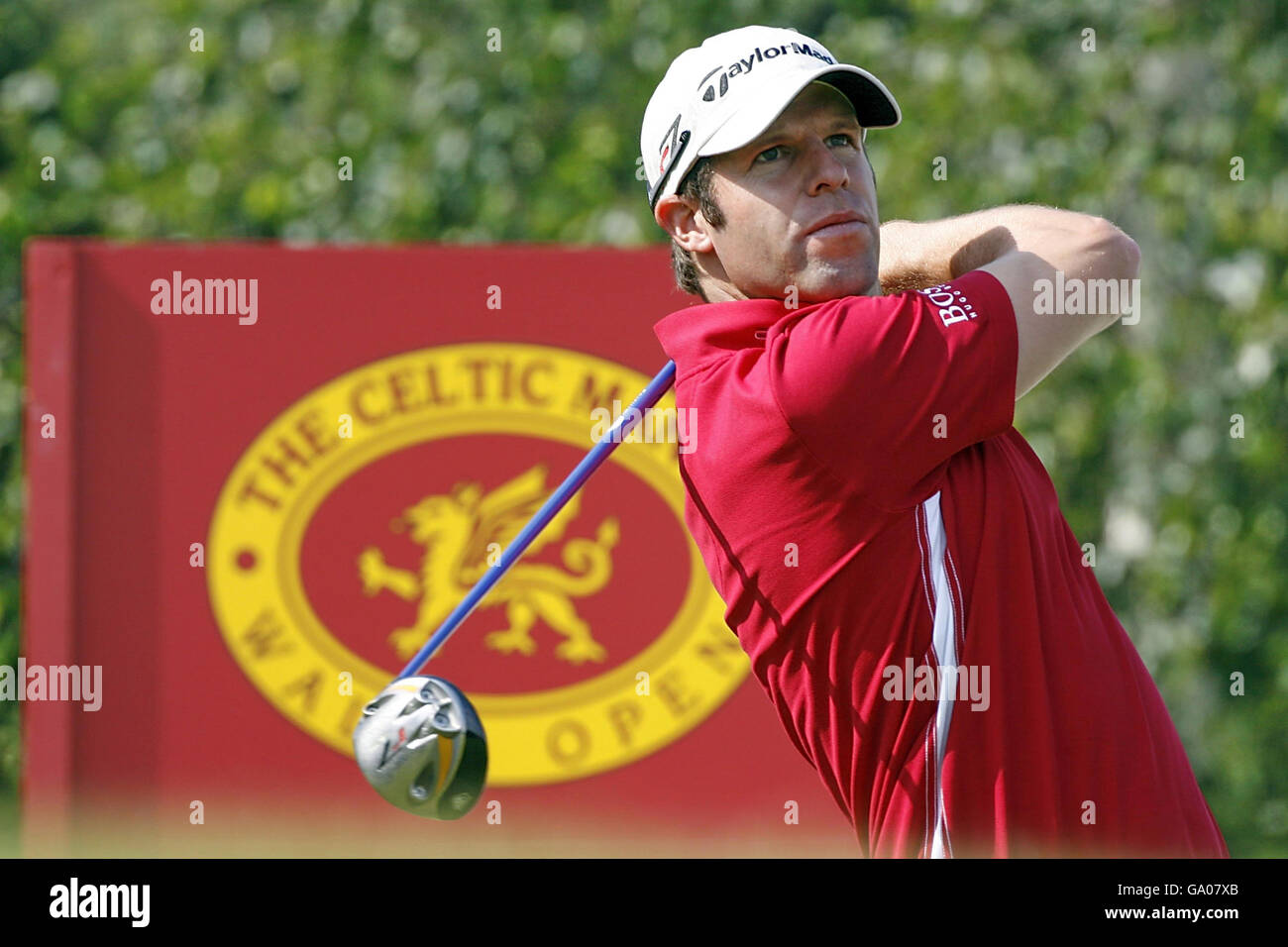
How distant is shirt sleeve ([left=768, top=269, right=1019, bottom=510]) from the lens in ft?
6.81

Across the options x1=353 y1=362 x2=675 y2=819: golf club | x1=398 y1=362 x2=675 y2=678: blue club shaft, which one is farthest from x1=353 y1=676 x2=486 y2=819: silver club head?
x1=398 y1=362 x2=675 y2=678: blue club shaft

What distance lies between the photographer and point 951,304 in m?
2.13

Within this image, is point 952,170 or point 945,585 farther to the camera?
point 952,170

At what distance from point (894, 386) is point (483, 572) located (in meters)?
2.92

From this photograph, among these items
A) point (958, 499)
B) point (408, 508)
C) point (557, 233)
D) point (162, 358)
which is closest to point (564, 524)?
point (408, 508)

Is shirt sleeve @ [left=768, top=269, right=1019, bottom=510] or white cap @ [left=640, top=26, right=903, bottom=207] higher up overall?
white cap @ [left=640, top=26, right=903, bottom=207]

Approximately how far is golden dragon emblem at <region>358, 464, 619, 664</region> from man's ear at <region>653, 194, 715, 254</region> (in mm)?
2486

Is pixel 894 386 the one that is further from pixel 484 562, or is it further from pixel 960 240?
pixel 484 562

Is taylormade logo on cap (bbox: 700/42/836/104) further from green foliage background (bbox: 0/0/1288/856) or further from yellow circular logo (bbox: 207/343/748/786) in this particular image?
green foliage background (bbox: 0/0/1288/856)

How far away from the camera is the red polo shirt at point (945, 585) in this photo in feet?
6.83

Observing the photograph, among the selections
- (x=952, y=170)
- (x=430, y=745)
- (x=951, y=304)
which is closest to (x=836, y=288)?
(x=951, y=304)

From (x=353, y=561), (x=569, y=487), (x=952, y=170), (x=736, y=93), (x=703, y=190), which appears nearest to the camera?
(x=736, y=93)

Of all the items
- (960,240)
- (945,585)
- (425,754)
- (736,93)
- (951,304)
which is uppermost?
(736,93)

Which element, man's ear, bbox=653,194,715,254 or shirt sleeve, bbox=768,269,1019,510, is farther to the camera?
man's ear, bbox=653,194,715,254
